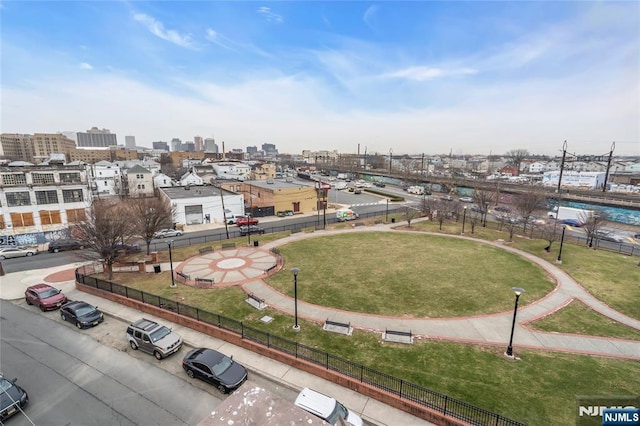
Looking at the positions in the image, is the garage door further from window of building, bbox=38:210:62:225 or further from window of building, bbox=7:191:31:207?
window of building, bbox=7:191:31:207

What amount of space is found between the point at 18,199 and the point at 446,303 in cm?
4900

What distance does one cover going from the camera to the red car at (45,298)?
760 inches

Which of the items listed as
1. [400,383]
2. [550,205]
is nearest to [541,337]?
[400,383]

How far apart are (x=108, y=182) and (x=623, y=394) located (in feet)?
299

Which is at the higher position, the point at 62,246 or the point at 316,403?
the point at 316,403

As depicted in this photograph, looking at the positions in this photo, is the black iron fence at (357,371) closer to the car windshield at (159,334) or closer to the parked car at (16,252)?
the car windshield at (159,334)

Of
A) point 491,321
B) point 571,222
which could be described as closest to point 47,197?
point 491,321

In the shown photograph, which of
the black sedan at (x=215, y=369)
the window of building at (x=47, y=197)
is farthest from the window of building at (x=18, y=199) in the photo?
the black sedan at (x=215, y=369)

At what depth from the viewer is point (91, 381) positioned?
13.0m

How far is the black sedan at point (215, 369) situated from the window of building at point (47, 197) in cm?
3813

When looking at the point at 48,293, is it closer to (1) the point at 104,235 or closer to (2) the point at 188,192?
(1) the point at 104,235

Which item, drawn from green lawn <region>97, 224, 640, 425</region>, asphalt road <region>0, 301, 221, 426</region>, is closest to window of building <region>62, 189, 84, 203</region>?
green lawn <region>97, 224, 640, 425</region>

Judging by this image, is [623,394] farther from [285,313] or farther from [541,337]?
[285,313]

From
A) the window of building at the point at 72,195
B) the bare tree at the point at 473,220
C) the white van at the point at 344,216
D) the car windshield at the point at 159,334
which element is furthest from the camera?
the white van at the point at 344,216
